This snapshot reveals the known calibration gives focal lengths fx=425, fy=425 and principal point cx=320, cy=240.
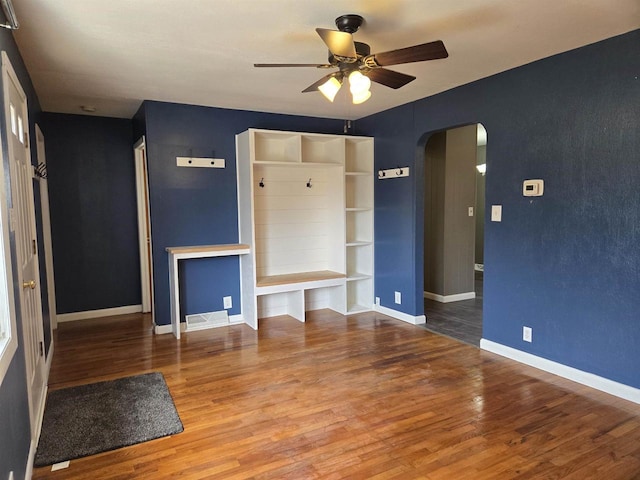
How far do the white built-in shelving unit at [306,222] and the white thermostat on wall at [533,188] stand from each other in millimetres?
2078

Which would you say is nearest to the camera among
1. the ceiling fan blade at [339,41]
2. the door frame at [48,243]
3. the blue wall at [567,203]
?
the ceiling fan blade at [339,41]

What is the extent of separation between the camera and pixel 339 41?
2.20 metres

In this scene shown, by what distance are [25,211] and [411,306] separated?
3671 millimetres

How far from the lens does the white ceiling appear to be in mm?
2332

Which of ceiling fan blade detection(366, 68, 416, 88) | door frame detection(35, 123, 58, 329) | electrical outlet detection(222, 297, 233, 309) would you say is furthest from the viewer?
electrical outlet detection(222, 297, 233, 309)

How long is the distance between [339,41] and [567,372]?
289cm

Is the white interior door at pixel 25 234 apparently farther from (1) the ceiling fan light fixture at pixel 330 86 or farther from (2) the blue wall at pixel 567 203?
(2) the blue wall at pixel 567 203

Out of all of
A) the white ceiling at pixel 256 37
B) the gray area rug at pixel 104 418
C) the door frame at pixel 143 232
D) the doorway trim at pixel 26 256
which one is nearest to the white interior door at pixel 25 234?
the doorway trim at pixel 26 256

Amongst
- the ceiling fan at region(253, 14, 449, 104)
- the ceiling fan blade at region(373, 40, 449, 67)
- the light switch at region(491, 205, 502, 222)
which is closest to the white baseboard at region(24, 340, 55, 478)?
the ceiling fan at region(253, 14, 449, 104)

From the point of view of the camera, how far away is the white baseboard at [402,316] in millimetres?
4727

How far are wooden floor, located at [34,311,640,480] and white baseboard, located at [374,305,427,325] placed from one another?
0.44 metres

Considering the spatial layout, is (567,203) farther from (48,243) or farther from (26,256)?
(48,243)

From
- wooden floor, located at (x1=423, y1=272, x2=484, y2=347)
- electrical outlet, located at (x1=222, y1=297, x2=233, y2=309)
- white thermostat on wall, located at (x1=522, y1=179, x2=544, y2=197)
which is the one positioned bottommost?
wooden floor, located at (x1=423, y1=272, x2=484, y2=347)

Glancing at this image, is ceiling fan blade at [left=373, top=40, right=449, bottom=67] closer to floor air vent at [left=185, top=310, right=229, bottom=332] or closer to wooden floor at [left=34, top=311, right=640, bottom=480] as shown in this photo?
wooden floor at [left=34, top=311, right=640, bottom=480]
